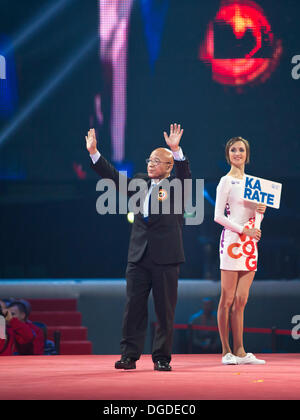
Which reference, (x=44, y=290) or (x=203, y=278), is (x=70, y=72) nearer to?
(x=44, y=290)

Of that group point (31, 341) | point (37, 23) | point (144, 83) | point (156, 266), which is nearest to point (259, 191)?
point (156, 266)

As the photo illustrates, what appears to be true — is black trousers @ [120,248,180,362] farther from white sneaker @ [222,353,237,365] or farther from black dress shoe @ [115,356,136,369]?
white sneaker @ [222,353,237,365]

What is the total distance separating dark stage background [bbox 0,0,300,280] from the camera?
859 cm

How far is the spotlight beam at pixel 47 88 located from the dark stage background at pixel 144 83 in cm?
1

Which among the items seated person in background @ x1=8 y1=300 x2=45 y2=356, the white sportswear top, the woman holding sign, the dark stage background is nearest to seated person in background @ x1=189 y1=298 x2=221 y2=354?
the dark stage background

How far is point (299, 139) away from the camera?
8.60 meters

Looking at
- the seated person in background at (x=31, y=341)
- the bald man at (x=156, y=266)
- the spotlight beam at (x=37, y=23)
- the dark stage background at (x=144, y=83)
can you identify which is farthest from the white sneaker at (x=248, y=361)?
the spotlight beam at (x=37, y=23)

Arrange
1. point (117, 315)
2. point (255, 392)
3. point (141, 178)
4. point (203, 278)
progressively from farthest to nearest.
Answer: point (203, 278), point (117, 315), point (141, 178), point (255, 392)

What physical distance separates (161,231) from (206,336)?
393 cm

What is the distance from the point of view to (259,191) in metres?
5.00

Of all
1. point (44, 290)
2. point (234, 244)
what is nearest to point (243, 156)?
point (234, 244)

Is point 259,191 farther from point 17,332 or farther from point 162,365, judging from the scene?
point 17,332

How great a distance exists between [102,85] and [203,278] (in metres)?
3.27

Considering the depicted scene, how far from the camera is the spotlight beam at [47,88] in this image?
28.7ft
